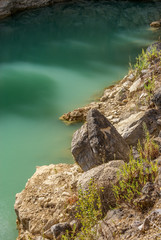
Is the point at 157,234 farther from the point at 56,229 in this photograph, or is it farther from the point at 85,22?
the point at 85,22

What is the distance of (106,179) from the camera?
9.34 feet

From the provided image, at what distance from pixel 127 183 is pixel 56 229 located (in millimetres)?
702

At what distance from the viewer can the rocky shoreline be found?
7.93 ft

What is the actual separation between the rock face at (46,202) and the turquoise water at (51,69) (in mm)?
345

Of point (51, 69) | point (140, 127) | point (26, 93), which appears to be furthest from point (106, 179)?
point (51, 69)

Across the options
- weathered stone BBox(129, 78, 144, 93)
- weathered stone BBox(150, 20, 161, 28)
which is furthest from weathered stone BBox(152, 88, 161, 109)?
weathered stone BBox(150, 20, 161, 28)

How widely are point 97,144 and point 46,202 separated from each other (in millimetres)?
772

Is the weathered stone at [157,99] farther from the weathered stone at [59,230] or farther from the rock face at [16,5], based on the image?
the rock face at [16,5]

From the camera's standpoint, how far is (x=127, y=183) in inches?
108

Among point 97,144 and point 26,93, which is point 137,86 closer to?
point 97,144

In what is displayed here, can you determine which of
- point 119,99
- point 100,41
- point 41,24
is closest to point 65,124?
point 119,99

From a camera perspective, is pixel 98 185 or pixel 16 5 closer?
pixel 98 185

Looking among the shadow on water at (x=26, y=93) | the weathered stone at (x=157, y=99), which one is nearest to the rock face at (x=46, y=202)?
the weathered stone at (x=157, y=99)

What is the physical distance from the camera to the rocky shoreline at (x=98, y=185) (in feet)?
7.93
